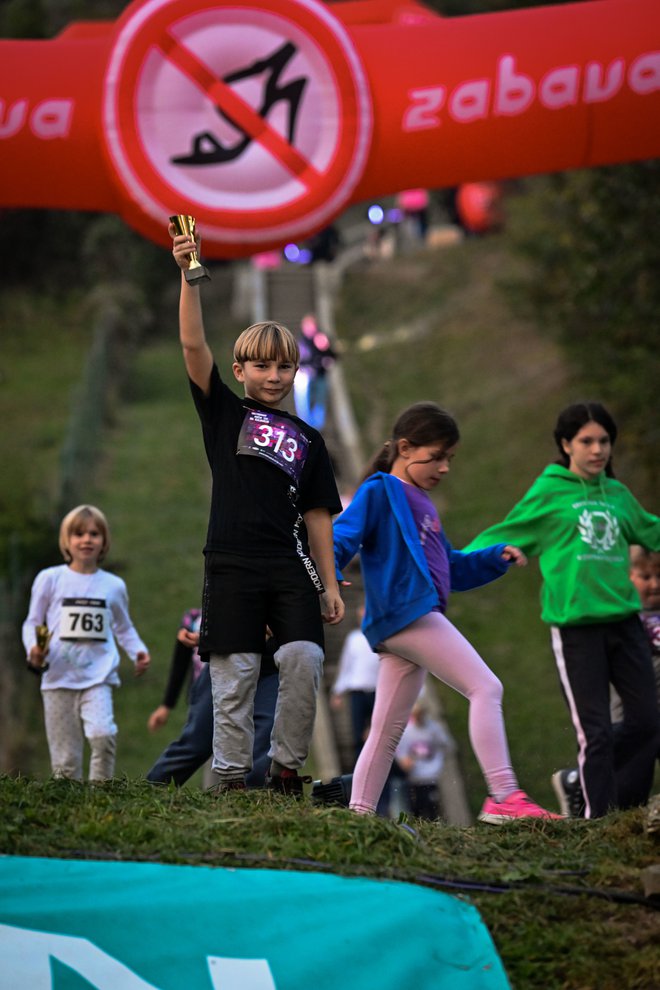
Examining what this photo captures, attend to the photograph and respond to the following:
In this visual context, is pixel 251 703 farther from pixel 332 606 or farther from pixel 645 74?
pixel 645 74

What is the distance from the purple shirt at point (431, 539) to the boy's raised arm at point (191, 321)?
3.59 ft

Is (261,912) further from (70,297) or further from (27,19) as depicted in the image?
(27,19)

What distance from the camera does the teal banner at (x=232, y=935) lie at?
423 cm

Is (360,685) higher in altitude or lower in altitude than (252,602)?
lower

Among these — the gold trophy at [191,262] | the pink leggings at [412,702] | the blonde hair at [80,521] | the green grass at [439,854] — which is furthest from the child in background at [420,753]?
the gold trophy at [191,262]

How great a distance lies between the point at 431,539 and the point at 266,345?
1147mm

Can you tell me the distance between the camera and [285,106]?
1002 centimetres

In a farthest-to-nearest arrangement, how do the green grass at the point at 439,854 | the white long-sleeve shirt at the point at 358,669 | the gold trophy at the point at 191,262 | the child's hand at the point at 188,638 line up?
the white long-sleeve shirt at the point at 358,669 < the child's hand at the point at 188,638 < the gold trophy at the point at 191,262 < the green grass at the point at 439,854

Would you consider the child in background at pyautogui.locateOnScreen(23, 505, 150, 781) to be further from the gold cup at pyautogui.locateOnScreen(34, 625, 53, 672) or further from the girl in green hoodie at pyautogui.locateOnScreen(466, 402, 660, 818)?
the girl in green hoodie at pyautogui.locateOnScreen(466, 402, 660, 818)

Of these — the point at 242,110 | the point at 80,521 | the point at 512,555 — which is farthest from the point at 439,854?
the point at 242,110

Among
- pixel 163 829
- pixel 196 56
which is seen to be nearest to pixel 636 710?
pixel 163 829

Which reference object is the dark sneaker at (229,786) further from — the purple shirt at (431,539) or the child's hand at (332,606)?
the purple shirt at (431,539)

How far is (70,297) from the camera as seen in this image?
39.7 metres

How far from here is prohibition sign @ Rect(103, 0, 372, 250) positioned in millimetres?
9859
